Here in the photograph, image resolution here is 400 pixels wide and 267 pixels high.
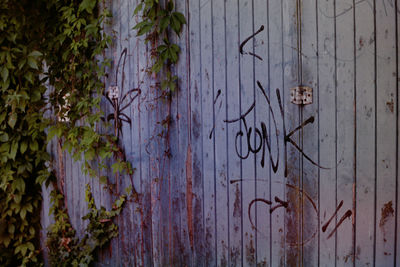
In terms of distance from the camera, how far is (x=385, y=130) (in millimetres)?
1833

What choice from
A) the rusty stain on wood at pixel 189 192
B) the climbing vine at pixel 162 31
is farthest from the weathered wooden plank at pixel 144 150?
the rusty stain on wood at pixel 189 192

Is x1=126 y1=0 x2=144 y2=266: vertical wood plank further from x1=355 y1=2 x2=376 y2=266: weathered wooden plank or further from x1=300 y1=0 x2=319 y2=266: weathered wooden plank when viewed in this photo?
x1=355 y1=2 x2=376 y2=266: weathered wooden plank

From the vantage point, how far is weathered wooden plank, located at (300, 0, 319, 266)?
1984mm

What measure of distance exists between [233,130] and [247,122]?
11cm

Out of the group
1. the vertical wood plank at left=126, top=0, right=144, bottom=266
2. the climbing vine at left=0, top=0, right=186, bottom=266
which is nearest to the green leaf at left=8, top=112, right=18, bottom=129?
the climbing vine at left=0, top=0, right=186, bottom=266

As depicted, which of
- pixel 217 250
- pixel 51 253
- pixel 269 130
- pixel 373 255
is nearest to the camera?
pixel 373 255

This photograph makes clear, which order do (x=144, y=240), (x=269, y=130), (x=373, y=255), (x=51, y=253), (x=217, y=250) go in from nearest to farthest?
(x=373, y=255)
(x=269, y=130)
(x=217, y=250)
(x=144, y=240)
(x=51, y=253)

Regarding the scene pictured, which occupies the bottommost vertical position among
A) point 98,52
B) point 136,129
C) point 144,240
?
point 144,240

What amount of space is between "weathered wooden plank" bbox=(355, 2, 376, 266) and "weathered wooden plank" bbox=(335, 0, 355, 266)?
0.10 feet

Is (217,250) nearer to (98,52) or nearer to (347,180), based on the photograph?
(347,180)

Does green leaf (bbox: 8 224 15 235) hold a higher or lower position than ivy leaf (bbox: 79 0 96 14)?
lower

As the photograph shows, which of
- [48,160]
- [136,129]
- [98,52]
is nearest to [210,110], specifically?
[136,129]

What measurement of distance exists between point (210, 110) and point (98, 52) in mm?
1136

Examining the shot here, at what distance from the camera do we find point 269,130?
7.02 ft
